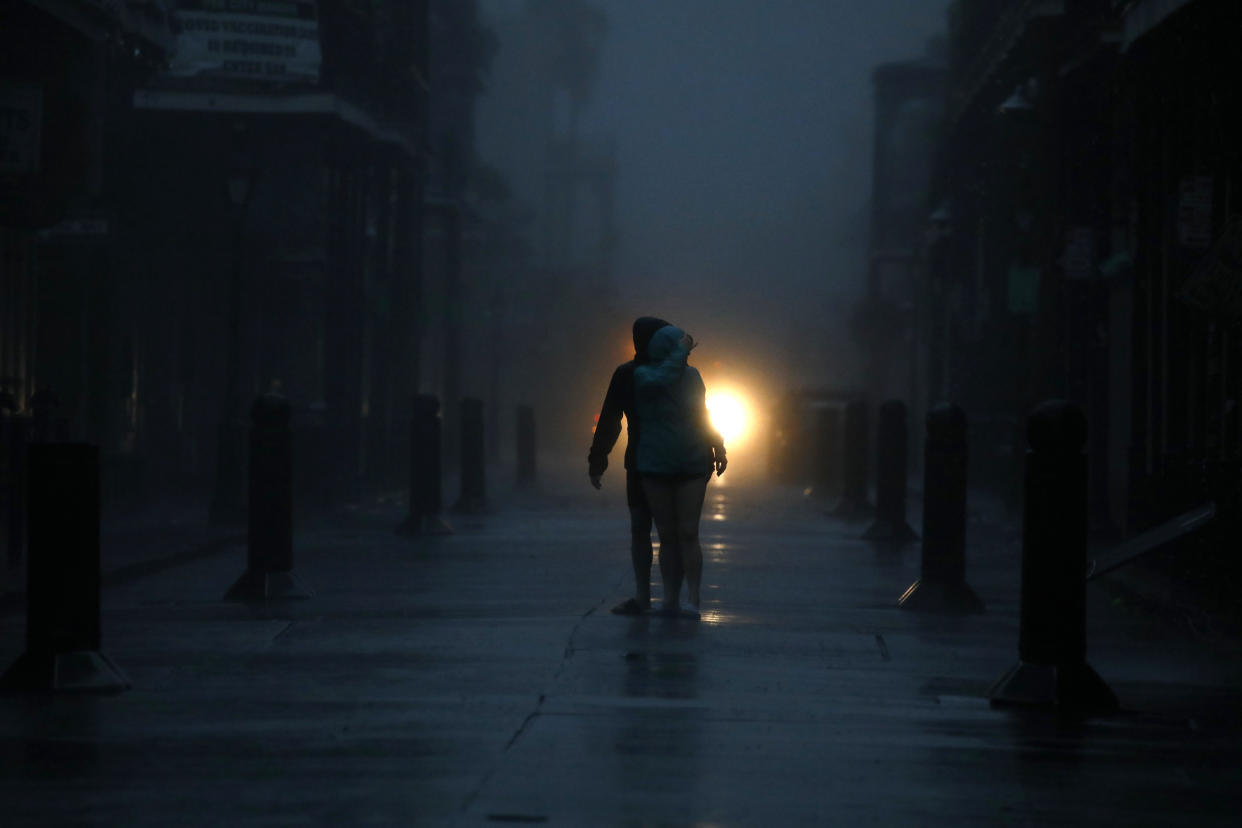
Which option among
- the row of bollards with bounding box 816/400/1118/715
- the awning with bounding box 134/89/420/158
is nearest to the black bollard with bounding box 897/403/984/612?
the row of bollards with bounding box 816/400/1118/715

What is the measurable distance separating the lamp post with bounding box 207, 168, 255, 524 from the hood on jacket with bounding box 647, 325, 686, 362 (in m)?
10.5

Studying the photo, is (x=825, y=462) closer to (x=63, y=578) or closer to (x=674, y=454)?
(x=674, y=454)

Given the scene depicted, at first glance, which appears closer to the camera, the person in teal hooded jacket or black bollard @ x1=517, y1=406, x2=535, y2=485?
the person in teal hooded jacket

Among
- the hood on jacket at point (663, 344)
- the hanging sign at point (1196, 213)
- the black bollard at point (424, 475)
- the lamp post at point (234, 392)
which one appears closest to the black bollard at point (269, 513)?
the hood on jacket at point (663, 344)

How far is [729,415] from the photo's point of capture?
87750 millimetres

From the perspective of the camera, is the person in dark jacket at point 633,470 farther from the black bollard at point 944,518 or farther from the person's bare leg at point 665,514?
the black bollard at point 944,518

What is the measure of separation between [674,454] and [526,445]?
76.2ft

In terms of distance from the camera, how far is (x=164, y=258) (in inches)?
1193

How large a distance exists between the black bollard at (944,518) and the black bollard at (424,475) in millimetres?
8491

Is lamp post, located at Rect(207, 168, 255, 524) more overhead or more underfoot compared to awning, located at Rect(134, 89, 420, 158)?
more underfoot

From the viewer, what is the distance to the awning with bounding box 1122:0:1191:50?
14.1 metres

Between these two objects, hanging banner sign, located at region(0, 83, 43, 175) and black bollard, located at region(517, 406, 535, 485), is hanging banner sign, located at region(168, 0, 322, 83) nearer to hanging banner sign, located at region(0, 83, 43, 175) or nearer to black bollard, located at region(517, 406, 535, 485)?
hanging banner sign, located at region(0, 83, 43, 175)

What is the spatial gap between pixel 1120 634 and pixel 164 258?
19845 millimetres

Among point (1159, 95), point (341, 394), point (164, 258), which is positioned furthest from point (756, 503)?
point (1159, 95)
